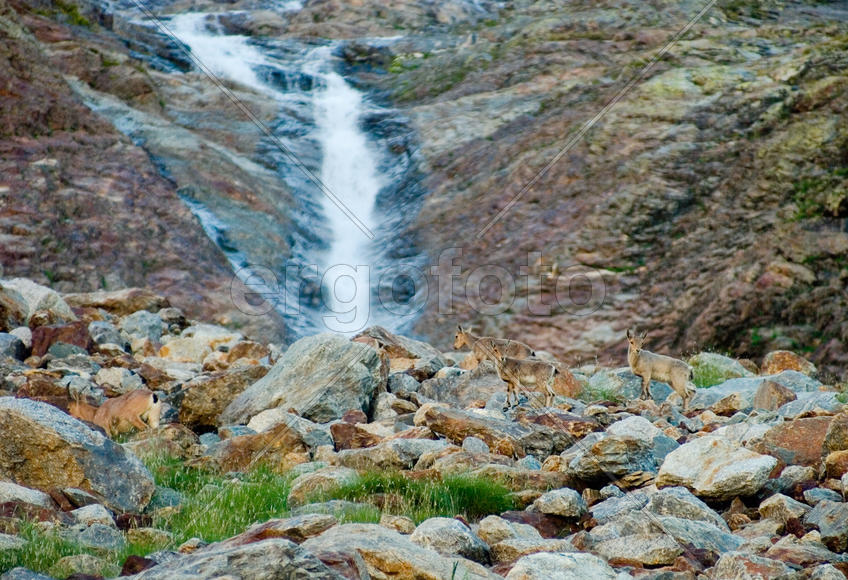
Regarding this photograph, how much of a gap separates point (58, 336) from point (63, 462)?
7034mm

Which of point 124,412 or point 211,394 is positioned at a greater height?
point 124,412

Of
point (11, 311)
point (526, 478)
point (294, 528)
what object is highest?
point (294, 528)

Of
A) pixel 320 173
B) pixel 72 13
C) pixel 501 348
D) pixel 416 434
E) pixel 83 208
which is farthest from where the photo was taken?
pixel 72 13

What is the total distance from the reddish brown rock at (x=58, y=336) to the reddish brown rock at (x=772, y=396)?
33.0 feet

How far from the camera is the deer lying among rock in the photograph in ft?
35.7

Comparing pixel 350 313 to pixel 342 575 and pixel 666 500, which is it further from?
pixel 342 575

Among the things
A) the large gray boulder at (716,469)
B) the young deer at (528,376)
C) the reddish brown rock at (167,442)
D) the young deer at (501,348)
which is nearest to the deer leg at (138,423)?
the reddish brown rock at (167,442)

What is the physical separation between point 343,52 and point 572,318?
2340cm

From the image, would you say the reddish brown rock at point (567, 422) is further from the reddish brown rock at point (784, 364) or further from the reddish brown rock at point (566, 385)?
the reddish brown rock at point (784, 364)

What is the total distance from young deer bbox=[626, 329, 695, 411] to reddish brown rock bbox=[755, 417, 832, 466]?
12.6ft

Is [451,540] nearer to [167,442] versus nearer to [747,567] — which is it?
[747,567]

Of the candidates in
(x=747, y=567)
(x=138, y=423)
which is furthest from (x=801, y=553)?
(x=138, y=423)

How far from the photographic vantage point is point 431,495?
26.0 ft

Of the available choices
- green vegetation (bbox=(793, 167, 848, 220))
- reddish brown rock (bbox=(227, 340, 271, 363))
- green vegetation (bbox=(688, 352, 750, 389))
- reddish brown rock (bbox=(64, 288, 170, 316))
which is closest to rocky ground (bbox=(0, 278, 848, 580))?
green vegetation (bbox=(688, 352, 750, 389))
